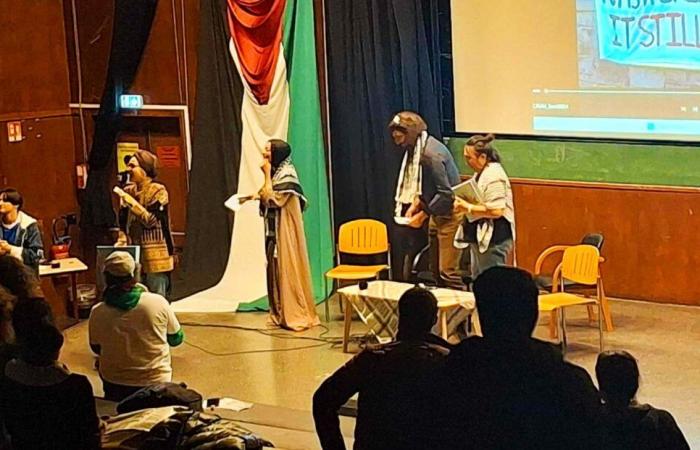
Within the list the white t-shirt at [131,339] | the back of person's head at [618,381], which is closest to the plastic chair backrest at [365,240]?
the white t-shirt at [131,339]

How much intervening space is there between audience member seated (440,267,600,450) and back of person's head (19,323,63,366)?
4.94ft

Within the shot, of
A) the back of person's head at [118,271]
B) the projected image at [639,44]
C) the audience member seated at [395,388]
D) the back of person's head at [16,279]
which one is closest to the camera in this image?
the audience member seated at [395,388]

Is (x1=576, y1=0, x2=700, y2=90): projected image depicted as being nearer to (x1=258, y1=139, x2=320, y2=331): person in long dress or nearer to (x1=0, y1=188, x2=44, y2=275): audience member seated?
(x1=258, y1=139, x2=320, y2=331): person in long dress

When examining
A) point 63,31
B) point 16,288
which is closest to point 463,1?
point 63,31

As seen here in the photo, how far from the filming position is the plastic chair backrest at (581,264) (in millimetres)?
7105

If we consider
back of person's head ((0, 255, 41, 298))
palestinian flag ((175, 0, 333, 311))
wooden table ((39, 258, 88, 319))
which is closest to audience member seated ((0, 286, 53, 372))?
back of person's head ((0, 255, 41, 298))

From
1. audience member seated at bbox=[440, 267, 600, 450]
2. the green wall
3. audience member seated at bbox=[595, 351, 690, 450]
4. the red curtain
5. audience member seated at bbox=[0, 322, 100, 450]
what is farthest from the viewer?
the red curtain

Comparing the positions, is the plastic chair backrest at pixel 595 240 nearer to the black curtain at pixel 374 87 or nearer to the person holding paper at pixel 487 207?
the person holding paper at pixel 487 207

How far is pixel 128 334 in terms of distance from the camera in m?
5.68

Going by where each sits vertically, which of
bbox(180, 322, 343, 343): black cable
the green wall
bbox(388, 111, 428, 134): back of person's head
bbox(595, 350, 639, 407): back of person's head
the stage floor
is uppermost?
bbox(388, 111, 428, 134): back of person's head

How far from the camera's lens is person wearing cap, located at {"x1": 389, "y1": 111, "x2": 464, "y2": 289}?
7.19 meters

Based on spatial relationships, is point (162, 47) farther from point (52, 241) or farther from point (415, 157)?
point (415, 157)

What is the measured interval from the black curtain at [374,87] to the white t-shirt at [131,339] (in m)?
2.94

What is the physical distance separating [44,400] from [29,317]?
27cm
